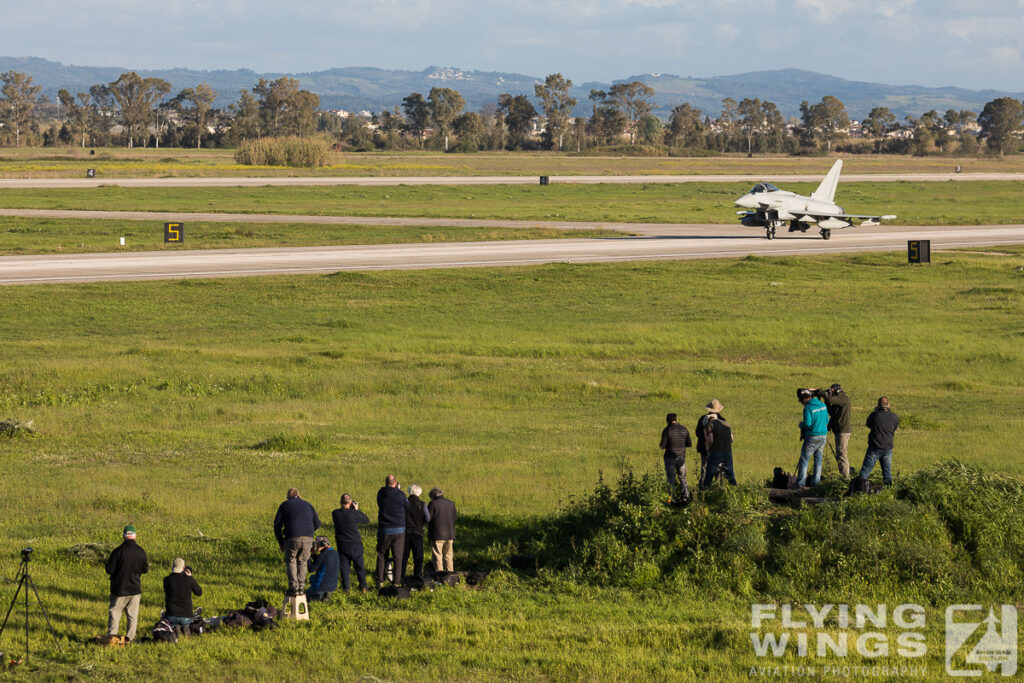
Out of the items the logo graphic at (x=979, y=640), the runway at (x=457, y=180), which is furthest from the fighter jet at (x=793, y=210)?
the runway at (x=457, y=180)

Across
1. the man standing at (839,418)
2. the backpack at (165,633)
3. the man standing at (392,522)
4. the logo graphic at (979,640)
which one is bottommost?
the backpack at (165,633)

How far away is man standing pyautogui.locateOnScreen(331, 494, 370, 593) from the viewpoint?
1653cm

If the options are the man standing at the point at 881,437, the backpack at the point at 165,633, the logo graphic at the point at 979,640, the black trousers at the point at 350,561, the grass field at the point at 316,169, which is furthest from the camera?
the grass field at the point at 316,169

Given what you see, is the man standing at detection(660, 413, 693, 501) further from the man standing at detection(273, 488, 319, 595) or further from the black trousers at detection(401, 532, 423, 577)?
the man standing at detection(273, 488, 319, 595)

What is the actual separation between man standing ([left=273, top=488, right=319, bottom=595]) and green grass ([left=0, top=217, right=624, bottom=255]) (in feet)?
196

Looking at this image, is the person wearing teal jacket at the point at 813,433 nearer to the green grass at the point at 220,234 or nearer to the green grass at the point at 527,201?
the green grass at the point at 220,234

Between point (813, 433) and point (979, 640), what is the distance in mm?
5580

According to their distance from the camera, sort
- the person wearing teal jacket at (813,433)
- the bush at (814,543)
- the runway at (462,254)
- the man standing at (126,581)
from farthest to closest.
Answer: the runway at (462,254) → the person wearing teal jacket at (813,433) → the bush at (814,543) → the man standing at (126,581)

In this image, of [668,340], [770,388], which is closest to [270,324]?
[668,340]

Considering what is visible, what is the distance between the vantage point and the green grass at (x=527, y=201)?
336 feet

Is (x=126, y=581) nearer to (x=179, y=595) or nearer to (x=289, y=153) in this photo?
(x=179, y=595)

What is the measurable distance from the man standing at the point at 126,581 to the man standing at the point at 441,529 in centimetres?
439

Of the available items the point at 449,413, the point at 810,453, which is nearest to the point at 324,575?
the point at 810,453

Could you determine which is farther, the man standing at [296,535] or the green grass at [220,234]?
the green grass at [220,234]
